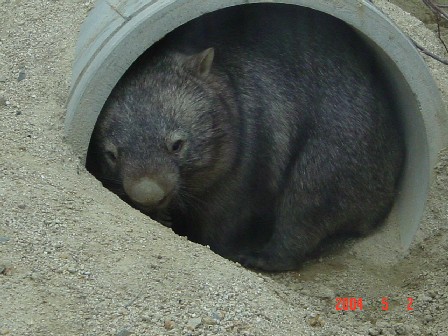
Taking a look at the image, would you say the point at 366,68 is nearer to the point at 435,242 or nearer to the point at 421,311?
the point at 435,242

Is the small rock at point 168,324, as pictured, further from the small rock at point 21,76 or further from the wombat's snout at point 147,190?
the small rock at point 21,76

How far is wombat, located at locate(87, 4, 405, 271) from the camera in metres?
4.35

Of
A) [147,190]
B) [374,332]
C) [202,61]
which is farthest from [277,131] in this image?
[374,332]

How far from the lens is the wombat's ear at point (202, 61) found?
4.30 m

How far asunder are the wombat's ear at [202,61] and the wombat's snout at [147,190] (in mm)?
684

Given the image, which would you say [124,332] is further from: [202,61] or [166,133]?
[202,61]

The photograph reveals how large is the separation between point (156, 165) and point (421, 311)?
149 cm

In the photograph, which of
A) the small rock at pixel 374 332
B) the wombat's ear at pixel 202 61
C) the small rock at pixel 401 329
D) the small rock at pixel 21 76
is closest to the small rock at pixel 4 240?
the small rock at pixel 21 76

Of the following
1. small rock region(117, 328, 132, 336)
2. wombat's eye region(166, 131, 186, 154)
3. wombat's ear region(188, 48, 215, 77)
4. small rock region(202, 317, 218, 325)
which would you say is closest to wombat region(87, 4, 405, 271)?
wombat's ear region(188, 48, 215, 77)

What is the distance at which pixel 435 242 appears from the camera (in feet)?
15.2
